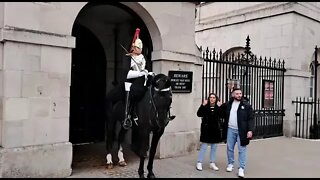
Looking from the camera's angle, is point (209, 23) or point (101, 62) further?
point (209, 23)

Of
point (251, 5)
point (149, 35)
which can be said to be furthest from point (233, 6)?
point (149, 35)

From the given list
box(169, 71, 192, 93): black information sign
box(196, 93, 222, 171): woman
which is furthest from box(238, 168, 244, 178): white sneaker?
box(169, 71, 192, 93): black information sign

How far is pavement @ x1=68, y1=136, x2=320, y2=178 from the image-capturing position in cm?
620

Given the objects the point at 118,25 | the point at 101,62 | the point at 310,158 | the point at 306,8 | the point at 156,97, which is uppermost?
the point at 306,8

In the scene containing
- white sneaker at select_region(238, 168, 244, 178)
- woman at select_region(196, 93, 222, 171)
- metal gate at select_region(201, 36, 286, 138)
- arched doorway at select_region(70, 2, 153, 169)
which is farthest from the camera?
metal gate at select_region(201, 36, 286, 138)

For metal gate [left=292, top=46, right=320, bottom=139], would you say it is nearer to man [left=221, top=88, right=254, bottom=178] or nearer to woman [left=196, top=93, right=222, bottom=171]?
man [left=221, top=88, right=254, bottom=178]

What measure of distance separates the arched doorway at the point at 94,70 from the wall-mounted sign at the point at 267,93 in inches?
206

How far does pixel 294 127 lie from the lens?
12156 mm

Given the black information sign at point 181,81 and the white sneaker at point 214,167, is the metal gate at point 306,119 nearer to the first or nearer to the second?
the black information sign at point 181,81

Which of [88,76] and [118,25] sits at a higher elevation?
[118,25]

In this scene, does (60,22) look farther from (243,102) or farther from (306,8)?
(306,8)

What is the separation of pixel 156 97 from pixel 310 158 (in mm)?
5313

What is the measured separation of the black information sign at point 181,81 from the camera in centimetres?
758

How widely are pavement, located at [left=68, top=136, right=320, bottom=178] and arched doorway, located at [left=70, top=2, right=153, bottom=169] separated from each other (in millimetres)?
706
